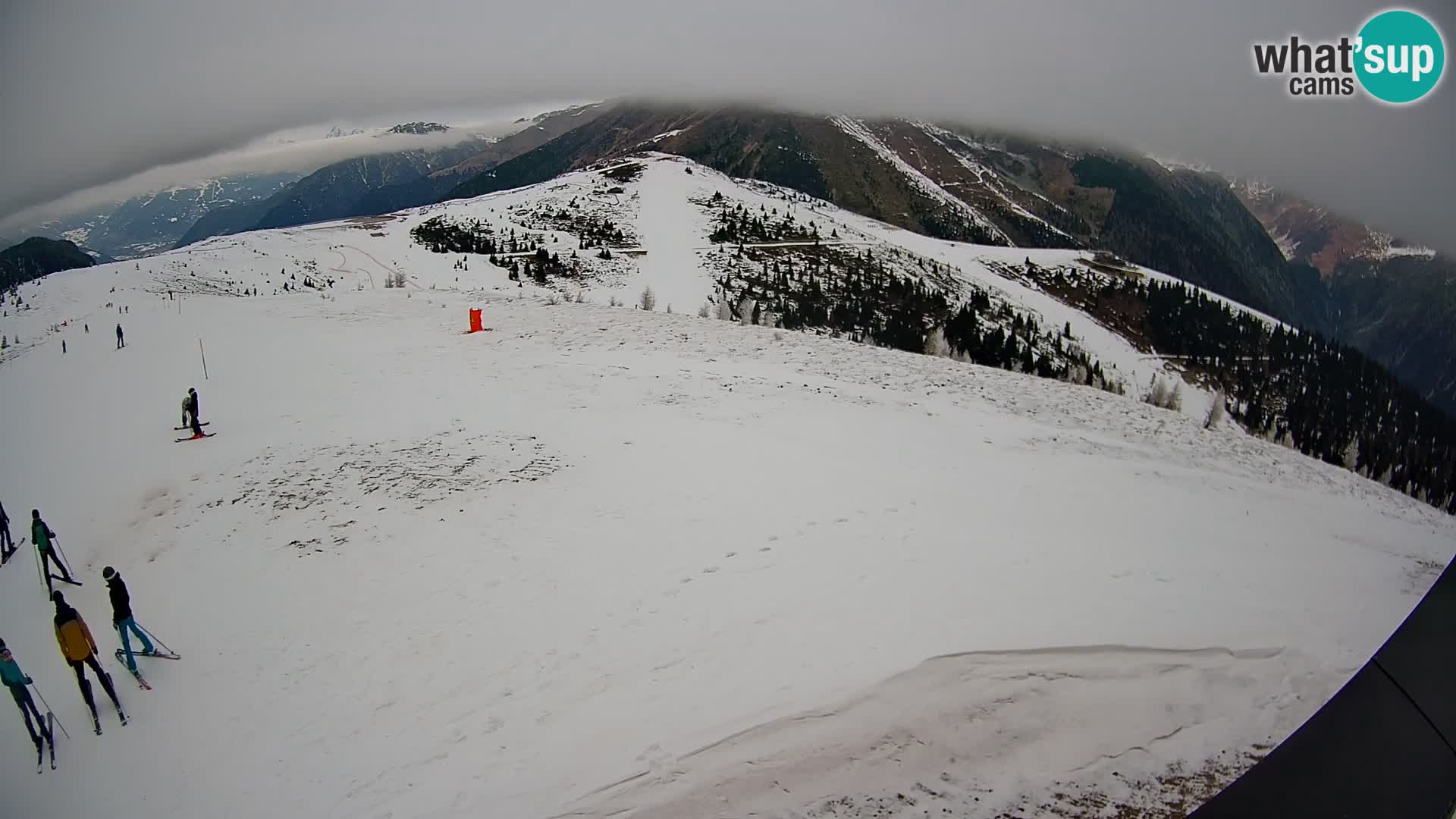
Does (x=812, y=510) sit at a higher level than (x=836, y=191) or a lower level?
lower

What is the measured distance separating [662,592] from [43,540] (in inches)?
219

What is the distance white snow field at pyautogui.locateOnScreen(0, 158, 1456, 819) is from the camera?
4.25m

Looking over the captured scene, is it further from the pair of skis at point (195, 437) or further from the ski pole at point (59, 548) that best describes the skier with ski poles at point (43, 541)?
the pair of skis at point (195, 437)

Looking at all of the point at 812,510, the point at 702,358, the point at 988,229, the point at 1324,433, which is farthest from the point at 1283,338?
the point at 988,229

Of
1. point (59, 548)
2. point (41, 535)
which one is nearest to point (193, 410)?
point (59, 548)

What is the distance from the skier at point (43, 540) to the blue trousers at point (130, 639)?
2.32ft

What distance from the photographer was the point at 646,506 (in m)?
9.05

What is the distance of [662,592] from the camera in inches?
277

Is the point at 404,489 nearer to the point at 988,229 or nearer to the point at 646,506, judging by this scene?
the point at 646,506

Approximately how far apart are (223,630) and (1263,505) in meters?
13.0

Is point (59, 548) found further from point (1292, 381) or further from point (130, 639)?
point (1292, 381)

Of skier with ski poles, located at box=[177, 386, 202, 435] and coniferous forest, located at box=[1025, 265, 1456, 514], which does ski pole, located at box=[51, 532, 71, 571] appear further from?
coniferous forest, located at box=[1025, 265, 1456, 514]

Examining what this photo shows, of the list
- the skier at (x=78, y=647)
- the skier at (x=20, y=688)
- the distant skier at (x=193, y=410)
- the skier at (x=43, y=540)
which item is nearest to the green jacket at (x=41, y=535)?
the skier at (x=43, y=540)

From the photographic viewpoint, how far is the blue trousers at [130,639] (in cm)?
605
